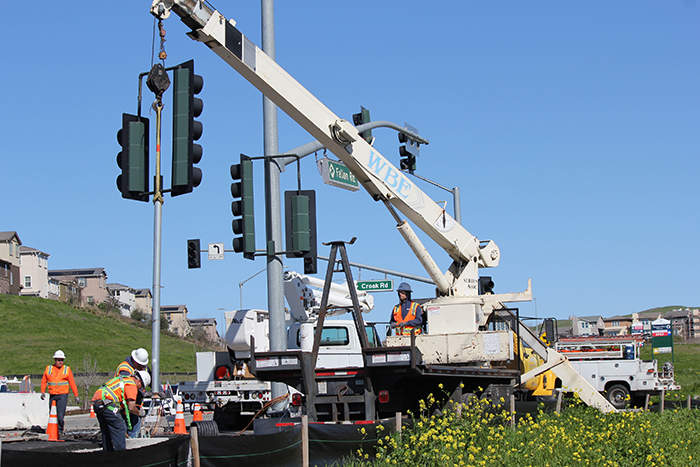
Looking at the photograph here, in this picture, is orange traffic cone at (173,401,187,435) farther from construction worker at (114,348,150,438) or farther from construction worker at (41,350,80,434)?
construction worker at (41,350,80,434)

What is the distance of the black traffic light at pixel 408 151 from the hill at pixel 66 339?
1426 inches

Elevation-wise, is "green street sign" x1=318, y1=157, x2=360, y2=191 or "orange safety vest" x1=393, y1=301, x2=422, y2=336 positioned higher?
"green street sign" x1=318, y1=157, x2=360, y2=191

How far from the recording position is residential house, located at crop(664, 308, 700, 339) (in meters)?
144

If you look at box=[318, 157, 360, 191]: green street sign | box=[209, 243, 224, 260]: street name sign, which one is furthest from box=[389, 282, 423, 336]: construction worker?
box=[209, 243, 224, 260]: street name sign

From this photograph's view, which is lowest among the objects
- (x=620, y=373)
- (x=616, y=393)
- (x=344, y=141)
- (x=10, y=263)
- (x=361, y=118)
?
(x=616, y=393)

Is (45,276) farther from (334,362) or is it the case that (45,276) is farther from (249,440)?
(249,440)

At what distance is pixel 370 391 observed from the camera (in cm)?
1214

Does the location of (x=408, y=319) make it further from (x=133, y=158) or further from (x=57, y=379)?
(x=133, y=158)

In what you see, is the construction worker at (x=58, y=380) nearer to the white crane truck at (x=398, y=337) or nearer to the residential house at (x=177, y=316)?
the white crane truck at (x=398, y=337)

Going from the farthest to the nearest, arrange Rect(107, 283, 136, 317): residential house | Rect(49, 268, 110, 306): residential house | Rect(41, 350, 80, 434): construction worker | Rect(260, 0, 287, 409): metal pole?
1. Rect(107, 283, 136, 317): residential house
2. Rect(49, 268, 110, 306): residential house
3. Rect(41, 350, 80, 434): construction worker
4. Rect(260, 0, 287, 409): metal pole

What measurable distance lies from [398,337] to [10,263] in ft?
280

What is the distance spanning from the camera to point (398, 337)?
14500 millimetres

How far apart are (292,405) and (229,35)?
21.2 ft

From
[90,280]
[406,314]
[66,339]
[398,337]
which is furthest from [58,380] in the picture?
[90,280]
